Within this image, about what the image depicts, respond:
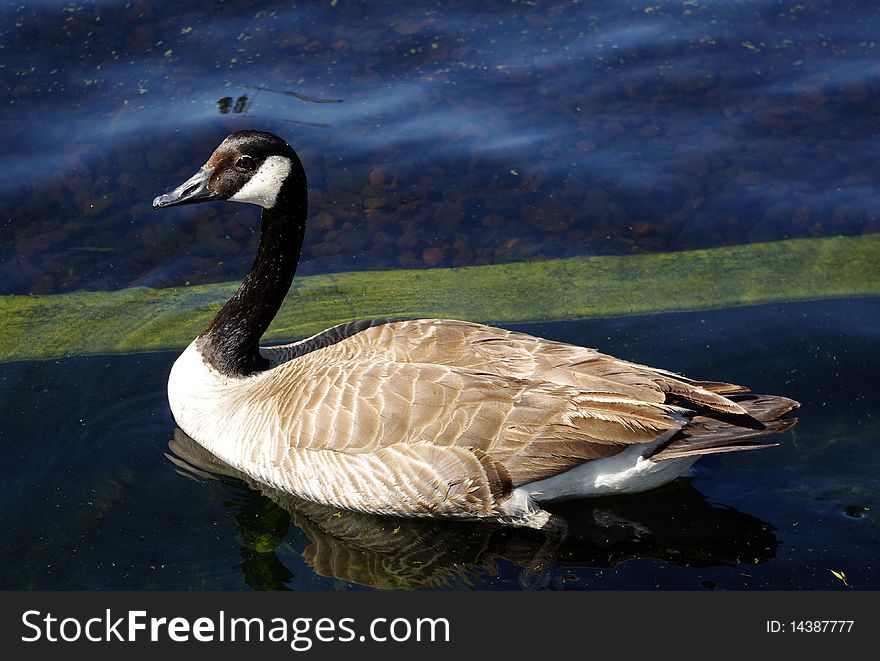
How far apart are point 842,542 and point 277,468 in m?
3.17

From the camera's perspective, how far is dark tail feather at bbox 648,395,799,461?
224 inches

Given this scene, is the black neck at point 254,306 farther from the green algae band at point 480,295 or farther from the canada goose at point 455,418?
the green algae band at point 480,295

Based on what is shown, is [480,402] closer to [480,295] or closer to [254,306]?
[254,306]

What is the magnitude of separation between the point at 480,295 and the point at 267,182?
236 centimetres

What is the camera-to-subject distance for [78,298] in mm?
8289

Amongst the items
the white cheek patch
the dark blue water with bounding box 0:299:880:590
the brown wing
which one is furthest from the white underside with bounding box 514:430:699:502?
the white cheek patch

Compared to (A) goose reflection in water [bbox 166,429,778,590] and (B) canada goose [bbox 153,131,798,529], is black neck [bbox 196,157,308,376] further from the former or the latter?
(A) goose reflection in water [bbox 166,429,778,590]

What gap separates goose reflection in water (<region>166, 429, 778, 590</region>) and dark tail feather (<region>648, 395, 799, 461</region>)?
54 cm

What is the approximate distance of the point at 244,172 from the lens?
6.47m

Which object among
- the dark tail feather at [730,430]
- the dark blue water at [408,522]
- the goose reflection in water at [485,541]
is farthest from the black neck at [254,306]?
the dark tail feather at [730,430]

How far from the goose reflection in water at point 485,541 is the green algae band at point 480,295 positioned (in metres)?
1.97

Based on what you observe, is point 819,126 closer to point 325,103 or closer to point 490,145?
point 490,145

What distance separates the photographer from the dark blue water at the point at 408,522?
5.79 metres

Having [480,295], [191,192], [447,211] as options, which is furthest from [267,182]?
[447,211]
